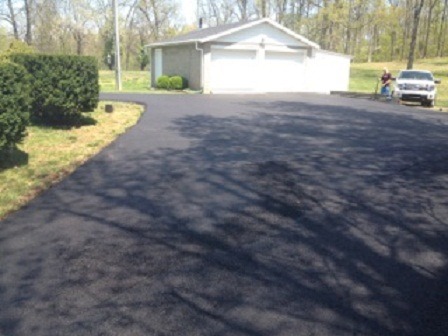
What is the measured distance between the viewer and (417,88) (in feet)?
69.1

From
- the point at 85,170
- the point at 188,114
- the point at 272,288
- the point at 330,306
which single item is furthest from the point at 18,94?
the point at 188,114

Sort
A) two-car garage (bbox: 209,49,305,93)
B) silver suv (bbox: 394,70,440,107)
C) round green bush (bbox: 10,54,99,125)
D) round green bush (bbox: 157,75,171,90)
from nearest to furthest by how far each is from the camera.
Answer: round green bush (bbox: 10,54,99,125)
silver suv (bbox: 394,70,440,107)
two-car garage (bbox: 209,49,305,93)
round green bush (bbox: 157,75,171,90)

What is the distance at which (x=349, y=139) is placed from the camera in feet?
37.5

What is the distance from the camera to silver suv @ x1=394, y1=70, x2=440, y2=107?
68.7 feet

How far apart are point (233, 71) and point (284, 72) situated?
4061mm

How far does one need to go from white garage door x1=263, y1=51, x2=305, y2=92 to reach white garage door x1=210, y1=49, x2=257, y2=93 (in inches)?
44.5

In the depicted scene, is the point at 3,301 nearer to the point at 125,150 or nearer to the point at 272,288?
the point at 272,288

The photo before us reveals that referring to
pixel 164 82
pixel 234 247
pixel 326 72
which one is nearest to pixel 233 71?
pixel 164 82

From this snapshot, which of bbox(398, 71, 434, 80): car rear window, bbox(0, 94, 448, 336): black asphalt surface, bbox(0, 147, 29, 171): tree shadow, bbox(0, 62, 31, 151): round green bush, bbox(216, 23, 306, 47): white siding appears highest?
bbox(216, 23, 306, 47): white siding

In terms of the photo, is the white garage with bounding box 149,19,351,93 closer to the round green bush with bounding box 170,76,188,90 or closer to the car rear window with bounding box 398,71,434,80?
the round green bush with bounding box 170,76,188,90

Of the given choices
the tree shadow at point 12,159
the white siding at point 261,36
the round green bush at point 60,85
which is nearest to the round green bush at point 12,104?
the tree shadow at point 12,159

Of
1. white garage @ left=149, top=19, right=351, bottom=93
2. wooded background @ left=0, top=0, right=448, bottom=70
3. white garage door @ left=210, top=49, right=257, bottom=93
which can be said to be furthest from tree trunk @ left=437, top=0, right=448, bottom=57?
white garage door @ left=210, top=49, right=257, bottom=93

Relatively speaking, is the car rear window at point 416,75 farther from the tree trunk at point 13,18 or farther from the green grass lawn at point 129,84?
the tree trunk at point 13,18

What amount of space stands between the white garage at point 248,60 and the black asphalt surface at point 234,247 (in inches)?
687
